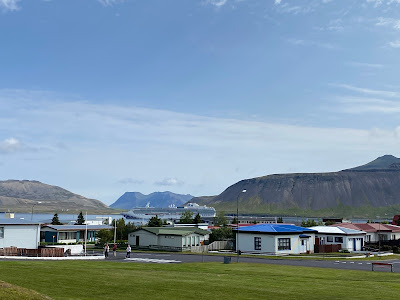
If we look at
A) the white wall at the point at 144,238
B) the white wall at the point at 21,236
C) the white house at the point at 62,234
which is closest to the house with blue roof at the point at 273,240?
the white wall at the point at 144,238

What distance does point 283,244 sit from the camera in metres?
63.8

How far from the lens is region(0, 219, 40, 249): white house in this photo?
51.9m

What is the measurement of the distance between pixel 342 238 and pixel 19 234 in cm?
5051

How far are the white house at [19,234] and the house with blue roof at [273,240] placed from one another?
2760 cm

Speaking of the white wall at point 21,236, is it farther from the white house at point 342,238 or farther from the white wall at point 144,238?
the white house at point 342,238

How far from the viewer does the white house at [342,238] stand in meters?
72.9

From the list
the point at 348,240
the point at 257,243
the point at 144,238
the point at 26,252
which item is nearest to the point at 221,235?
the point at 257,243

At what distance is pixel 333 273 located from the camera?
1385 inches

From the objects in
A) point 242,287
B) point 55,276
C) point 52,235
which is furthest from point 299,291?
point 52,235

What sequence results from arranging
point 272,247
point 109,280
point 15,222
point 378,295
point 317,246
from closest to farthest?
1. point 378,295
2. point 109,280
3. point 15,222
4. point 272,247
5. point 317,246

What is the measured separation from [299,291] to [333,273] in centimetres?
1275

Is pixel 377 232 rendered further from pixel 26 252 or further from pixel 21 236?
pixel 26 252

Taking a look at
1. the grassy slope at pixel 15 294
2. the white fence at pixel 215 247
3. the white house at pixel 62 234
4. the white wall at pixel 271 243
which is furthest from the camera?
the white house at pixel 62 234

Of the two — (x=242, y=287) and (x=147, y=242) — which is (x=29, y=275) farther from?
(x=147, y=242)
